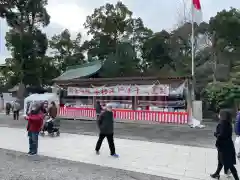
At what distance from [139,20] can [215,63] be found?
1811 centimetres

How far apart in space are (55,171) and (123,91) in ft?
39.0

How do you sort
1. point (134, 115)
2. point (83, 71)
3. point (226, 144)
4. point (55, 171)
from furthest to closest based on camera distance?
point (83, 71), point (134, 115), point (55, 171), point (226, 144)

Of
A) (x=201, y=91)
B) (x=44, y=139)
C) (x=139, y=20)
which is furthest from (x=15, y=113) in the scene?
(x=139, y=20)

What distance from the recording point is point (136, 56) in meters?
34.0

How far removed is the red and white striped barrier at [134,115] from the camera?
52.0 ft

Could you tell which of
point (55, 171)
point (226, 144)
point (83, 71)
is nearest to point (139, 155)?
point (55, 171)

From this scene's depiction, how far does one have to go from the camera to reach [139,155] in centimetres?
814

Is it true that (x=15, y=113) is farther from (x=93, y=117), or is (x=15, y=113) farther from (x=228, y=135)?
(x=228, y=135)

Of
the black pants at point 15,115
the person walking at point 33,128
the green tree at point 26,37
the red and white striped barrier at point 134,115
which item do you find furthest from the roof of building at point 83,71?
the person walking at point 33,128

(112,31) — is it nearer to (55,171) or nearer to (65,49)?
(65,49)

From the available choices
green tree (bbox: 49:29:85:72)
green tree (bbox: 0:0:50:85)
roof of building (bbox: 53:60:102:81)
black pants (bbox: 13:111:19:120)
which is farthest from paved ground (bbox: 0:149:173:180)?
green tree (bbox: 49:29:85:72)

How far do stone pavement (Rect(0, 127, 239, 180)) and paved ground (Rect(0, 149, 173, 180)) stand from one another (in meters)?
0.38

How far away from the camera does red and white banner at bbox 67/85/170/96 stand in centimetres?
1658

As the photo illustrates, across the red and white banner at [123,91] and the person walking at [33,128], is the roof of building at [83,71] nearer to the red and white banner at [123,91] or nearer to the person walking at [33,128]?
the red and white banner at [123,91]
